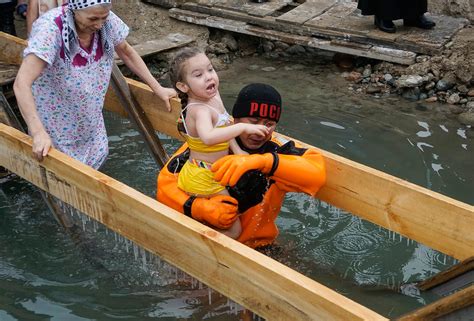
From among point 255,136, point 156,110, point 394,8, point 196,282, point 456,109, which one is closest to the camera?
point 255,136

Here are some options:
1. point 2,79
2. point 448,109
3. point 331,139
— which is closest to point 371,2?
point 448,109

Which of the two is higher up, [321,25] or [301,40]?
[321,25]

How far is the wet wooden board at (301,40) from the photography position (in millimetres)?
7773

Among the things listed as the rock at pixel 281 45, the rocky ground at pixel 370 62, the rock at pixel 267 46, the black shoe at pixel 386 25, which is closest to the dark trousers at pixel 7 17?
the rocky ground at pixel 370 62

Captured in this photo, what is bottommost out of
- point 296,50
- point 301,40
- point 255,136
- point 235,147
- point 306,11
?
point 296,50

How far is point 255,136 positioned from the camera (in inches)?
152

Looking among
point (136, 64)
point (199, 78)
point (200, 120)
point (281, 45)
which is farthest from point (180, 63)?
point (281, 45)

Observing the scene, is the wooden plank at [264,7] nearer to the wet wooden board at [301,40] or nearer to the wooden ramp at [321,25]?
the wooden ramp at [321,25]

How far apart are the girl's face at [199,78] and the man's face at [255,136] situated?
22 cm

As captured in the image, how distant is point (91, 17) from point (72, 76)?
0.46 meters

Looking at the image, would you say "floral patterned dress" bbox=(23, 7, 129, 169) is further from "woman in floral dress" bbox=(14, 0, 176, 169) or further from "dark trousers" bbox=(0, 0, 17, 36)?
"dark trousers" bbox=(0, 0, 17, 36)

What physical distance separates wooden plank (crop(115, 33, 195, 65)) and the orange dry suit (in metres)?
3.97

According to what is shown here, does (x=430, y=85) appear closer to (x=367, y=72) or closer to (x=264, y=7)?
(x=367, y=72)

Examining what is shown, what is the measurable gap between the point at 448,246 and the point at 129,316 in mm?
1885
